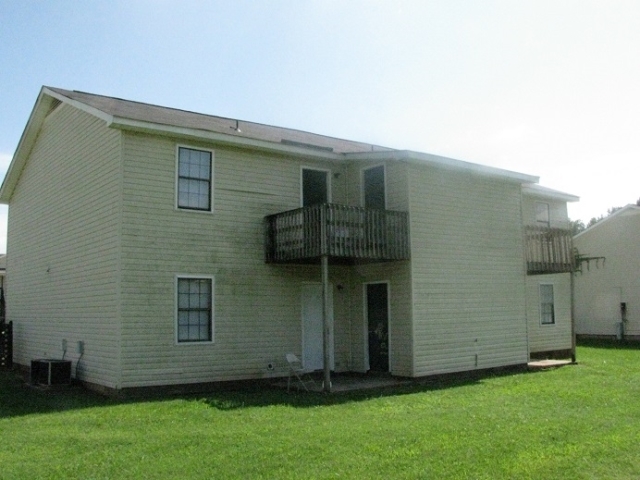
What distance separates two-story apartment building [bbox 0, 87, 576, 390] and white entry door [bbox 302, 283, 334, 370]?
0.04 meters

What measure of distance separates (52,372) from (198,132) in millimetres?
6439

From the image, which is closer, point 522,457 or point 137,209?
point 522,457

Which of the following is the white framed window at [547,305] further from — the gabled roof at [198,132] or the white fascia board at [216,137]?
the white fascia board at [216,137]

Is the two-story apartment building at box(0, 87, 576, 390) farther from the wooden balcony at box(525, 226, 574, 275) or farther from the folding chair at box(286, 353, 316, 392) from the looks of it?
the folding chair at box(286, 353, 316, 392)

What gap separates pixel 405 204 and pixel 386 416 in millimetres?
6470

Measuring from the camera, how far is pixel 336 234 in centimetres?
1496

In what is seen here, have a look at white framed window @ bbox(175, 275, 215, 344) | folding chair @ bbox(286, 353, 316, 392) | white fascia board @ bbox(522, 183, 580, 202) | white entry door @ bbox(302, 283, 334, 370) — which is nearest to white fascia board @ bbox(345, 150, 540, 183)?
white fascia board @ bbox(522, 183, 580, 202)

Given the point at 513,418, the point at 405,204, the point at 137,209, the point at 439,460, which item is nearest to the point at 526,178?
the point at 405,204

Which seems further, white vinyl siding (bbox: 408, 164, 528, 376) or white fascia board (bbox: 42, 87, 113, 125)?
white vinyl siding (bbox: 408, 164, 528, 376)

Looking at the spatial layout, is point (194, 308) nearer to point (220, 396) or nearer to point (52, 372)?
point (220, 396)

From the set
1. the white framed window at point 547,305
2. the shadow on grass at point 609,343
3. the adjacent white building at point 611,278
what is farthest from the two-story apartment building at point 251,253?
the adjacent white building at point 611,278

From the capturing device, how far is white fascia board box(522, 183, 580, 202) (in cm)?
2209

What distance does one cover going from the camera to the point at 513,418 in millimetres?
11148

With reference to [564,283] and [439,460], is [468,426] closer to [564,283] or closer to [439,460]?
[439,460]
